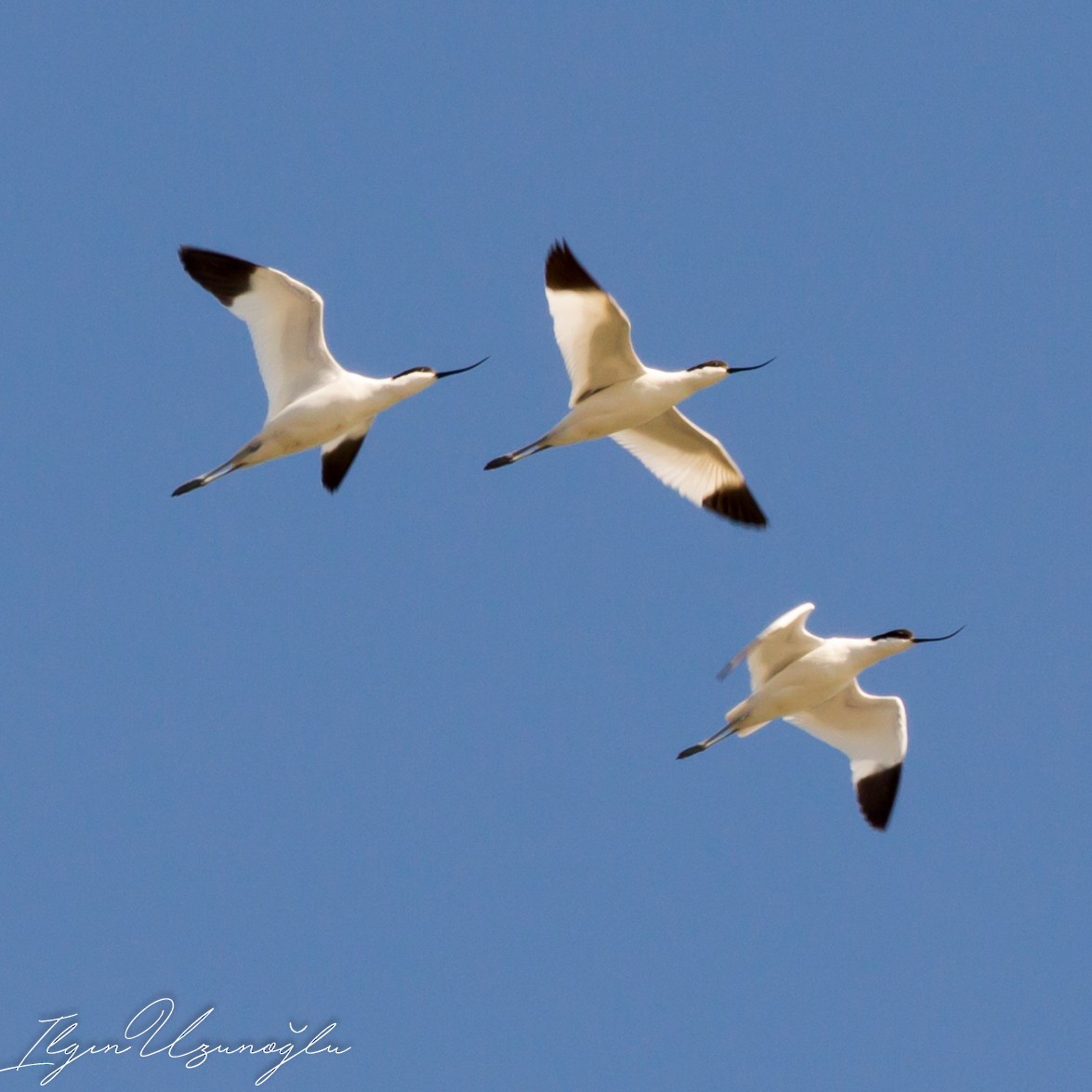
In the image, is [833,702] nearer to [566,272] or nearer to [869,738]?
[869,738]

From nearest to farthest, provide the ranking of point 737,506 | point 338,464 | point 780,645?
point 780,645, point 338,464, point 737,506

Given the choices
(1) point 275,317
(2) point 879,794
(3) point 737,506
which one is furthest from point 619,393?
(2) point 879,794

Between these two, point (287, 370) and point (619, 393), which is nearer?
point (287, 370)

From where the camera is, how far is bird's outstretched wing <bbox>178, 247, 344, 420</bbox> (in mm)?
17406

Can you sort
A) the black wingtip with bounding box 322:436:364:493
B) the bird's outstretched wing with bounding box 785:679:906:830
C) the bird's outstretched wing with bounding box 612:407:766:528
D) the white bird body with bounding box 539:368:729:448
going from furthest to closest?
the bird's outstretched wing with bounding box 612:407:766:528 → the black wingtip with bounding box 322:436:364:493 → the white bird body with bounding box 539:368:729:448 → the bird's outstretched wing with bounding box 785:679:906:830

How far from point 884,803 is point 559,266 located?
17.7ft

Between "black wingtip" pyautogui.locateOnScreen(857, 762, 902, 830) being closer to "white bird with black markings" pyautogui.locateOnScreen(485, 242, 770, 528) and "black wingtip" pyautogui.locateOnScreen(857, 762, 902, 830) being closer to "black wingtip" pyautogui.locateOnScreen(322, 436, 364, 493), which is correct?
"white bird with black markings" pyautogui.locateOnScreen(485, 242, 770, 528)

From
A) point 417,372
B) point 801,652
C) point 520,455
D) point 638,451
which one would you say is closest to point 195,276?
point 417,372

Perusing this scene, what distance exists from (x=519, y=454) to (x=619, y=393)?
3.59ft

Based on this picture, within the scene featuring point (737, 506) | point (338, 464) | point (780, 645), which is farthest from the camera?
point (737, 506)

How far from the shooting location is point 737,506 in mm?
19609

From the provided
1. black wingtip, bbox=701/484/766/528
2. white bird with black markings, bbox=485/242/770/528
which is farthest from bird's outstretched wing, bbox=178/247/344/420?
black wingtip, bbox=701/484/766/528

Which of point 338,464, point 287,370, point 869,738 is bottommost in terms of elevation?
point 869,738

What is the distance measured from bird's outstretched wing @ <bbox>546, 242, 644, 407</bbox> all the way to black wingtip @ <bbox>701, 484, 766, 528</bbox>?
2039 mm
